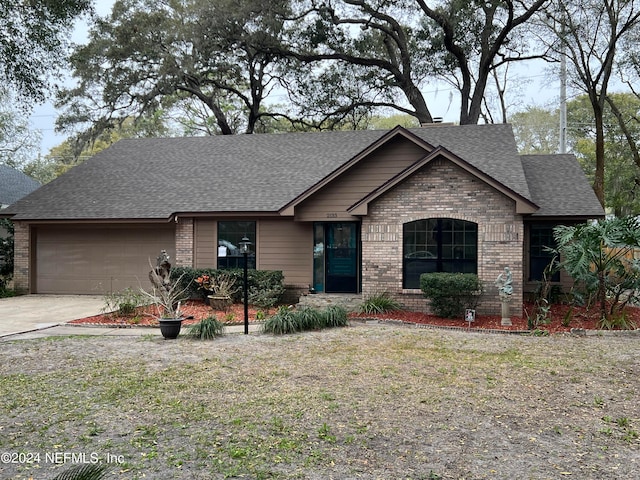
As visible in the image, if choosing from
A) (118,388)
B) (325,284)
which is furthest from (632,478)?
(325,284)

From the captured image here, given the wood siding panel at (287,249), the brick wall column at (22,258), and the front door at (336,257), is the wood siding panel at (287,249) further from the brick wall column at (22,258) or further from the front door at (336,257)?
the brick wall column at (22,258)

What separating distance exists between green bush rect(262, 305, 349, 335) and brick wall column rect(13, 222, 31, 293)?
1008cm

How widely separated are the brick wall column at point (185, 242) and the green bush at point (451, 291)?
23.4ft

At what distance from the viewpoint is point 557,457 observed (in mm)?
4562

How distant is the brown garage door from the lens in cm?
1638

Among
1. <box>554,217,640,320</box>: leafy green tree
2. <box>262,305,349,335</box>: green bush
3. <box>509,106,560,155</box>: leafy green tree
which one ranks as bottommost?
<box>262,305,349,335</box>: green bush

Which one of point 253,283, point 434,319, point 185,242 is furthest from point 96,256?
point 434,319

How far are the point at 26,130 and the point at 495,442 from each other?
1673 inches

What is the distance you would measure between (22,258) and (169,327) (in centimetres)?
977

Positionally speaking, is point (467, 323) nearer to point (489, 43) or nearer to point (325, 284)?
point (325, 284)

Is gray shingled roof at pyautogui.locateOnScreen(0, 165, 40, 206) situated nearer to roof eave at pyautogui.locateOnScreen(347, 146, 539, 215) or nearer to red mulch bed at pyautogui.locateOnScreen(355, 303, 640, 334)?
roof eave at pyautogui.locateOnScreen(347, 146, 539, 215)

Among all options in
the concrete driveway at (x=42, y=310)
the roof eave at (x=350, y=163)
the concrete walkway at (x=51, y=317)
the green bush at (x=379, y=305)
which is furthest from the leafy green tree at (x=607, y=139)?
the concrete driveway at (x=42, y=310)

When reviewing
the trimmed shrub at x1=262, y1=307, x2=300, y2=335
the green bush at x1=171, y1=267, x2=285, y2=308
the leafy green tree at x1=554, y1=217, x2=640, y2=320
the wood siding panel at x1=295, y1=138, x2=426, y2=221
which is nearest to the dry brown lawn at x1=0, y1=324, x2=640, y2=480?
the trimmed shrub at x1=262, y1=307, x2=300, y2=335

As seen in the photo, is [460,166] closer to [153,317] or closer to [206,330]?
[206,330]
